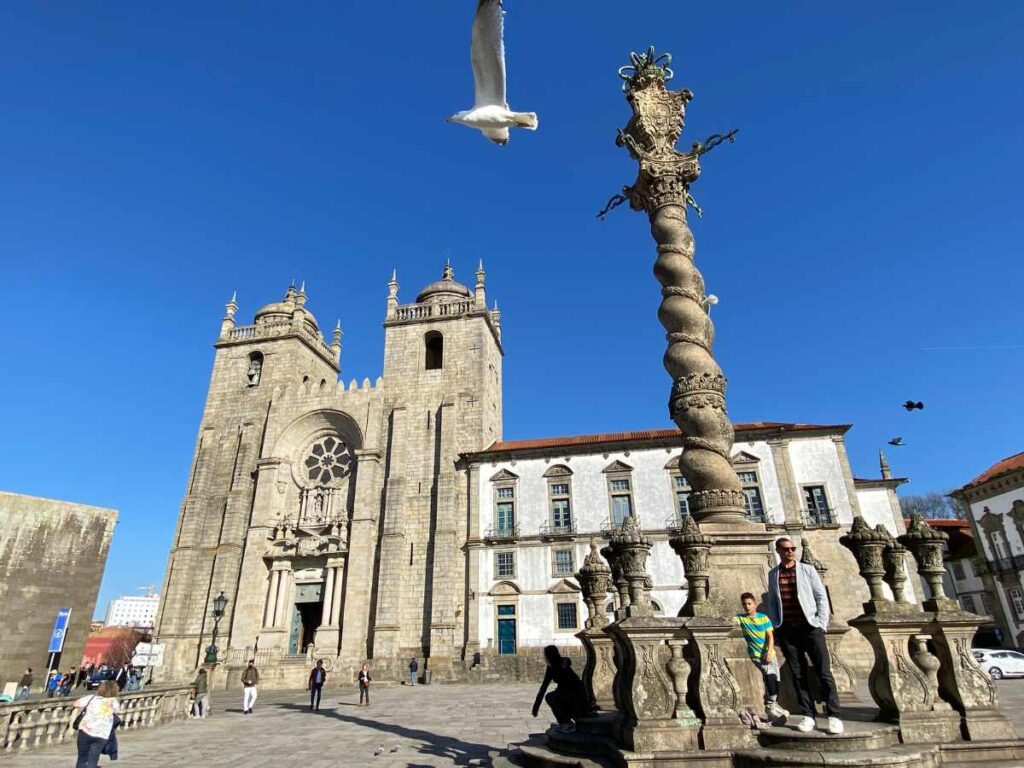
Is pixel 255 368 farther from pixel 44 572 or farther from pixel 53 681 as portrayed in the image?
pixel 53 681

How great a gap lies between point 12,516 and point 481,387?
20.5m

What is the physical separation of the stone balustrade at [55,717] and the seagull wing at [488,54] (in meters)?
9.62

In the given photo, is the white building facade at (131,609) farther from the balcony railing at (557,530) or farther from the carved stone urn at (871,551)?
the carved stone urn at (871,551)

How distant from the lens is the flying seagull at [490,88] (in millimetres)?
4023

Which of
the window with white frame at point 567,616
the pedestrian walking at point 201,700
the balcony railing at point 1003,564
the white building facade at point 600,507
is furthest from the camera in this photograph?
the balcony railing at point 1003,564

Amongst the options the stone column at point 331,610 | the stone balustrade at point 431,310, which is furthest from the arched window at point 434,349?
the stone column at point 331,610

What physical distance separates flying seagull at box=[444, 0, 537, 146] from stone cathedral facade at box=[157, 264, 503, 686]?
25.1 meters

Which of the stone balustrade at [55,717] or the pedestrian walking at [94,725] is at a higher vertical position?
the pedestrian walking at [94,725]

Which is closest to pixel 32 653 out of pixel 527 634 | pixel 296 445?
pixel 296 445

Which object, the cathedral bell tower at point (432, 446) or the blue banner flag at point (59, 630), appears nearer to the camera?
the blue banner flag at point (59, 630)

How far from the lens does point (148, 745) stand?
1041 cm

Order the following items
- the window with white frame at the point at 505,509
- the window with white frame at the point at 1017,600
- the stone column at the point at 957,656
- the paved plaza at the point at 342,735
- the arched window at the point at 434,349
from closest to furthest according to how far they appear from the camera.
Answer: the stone column at the point at 957,656
the paved plaza at the point at 342,735
the window with white frame at the point at 505,509
the window with white frame at the point at 1017,600
the arched window at the point at 434,349

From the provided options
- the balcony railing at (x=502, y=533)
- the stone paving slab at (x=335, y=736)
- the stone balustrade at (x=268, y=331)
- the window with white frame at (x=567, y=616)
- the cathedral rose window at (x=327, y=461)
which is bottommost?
the stone paving slab at (x=335, y=736)

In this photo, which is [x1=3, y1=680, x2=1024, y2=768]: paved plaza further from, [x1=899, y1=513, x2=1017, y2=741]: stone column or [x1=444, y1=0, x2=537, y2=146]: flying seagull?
[x1=444, y1=0, x2=537, y2=146]: flying seagull
